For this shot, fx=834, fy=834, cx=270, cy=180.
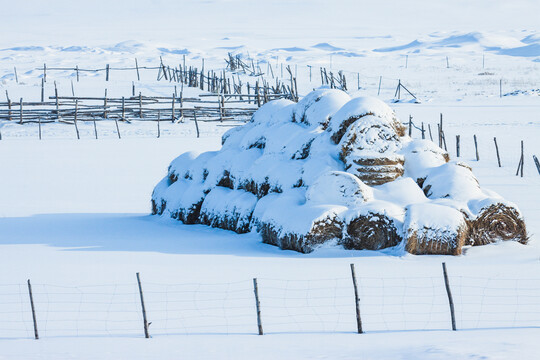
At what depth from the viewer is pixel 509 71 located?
212 feet

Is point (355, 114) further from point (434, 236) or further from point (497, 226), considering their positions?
point (497, 226)

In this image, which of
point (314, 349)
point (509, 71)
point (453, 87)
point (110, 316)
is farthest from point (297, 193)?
point (509, 71)

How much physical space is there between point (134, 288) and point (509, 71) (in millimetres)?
58592

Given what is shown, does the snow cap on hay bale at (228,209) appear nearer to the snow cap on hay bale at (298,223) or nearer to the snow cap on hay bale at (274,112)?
the snow cap on hay bale at (298,223)

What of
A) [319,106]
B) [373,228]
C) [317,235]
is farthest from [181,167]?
[373,228]

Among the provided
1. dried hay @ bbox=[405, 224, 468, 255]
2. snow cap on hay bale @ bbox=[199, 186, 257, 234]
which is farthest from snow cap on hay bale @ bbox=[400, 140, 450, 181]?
snow cap on hay bale @ bbox=[199, 186, 257, 234]

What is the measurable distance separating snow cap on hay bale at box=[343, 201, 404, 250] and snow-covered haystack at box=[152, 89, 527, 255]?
0.05 ft

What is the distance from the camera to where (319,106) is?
52.4 feet

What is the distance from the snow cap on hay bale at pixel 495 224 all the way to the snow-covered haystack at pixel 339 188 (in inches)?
0.6

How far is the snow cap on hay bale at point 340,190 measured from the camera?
→ 43.1 feet

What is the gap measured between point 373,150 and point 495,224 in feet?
8.02

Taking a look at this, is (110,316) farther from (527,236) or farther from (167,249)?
(527,236)

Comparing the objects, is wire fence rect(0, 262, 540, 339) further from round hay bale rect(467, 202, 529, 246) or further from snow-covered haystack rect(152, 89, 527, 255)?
round hay bale rect(467, 202, 529, 246)

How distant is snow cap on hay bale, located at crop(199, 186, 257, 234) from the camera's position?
1498 cm
